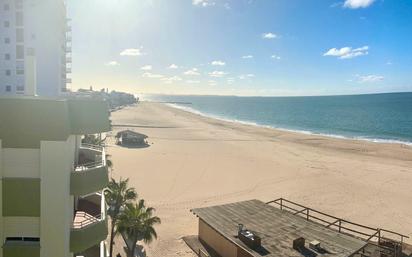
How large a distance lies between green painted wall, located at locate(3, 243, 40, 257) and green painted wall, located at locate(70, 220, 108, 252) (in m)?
1.16

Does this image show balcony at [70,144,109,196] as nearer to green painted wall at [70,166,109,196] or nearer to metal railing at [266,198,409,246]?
green painted wall at [70,166,109,196]

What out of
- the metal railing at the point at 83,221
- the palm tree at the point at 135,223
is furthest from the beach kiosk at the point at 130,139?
the metal railing at the point at 83,221

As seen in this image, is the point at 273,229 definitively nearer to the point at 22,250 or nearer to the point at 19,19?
the point at 22,250

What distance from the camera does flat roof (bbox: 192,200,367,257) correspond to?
1800 cm

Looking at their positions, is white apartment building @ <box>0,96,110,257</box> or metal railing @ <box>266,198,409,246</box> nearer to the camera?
white apartment building @ <box>0,96,110,257</box>

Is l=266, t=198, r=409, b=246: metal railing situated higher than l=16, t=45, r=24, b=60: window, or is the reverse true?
l=16, t=45, r=24, b=60: window

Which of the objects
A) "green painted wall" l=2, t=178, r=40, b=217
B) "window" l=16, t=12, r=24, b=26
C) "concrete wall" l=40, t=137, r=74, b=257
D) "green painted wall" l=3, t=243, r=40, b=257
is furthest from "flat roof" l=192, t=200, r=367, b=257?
"window" l=16, t=12, r=24, b=26

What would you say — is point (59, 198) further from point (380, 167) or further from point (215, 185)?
point (380, 167)

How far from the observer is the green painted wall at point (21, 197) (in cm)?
1120

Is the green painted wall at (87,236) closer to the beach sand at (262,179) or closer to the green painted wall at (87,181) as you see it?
the green painted wall at (87,181)

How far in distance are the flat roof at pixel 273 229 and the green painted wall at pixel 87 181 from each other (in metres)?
8.46

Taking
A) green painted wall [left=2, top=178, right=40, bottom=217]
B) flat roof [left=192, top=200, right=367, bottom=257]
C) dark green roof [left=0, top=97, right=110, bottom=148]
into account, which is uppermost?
dark green roof [left=0, top=97, right=110, bottom=148]

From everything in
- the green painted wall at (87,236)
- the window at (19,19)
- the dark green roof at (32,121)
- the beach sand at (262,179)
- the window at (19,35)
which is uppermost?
the window at (19,19)

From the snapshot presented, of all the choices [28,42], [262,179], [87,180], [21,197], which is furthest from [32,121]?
[28,42]
